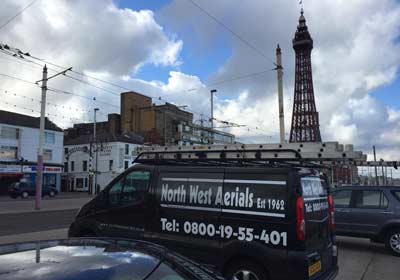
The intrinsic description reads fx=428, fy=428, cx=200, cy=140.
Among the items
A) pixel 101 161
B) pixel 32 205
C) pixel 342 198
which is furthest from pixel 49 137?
pixel 342 198

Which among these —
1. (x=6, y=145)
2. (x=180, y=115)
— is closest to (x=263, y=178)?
(x=6, y=145)

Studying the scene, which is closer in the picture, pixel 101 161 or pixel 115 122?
pixel 101 161

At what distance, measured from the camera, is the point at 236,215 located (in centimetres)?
584

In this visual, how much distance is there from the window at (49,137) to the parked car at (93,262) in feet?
209

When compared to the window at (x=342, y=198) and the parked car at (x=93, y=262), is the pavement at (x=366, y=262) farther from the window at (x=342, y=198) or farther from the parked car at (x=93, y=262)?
the parked car at (x=93, y=262)

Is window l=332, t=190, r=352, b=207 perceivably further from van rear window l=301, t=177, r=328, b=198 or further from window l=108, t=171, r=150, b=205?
window l=108, t=171, r=150, b=205

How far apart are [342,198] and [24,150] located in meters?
55.8

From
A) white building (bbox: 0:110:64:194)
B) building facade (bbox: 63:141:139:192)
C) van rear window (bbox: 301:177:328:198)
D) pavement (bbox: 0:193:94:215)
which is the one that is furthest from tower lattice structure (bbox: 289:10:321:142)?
van rear window (bbox: 301:177:328:198)

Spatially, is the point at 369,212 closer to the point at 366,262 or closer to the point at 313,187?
the point at 366,262

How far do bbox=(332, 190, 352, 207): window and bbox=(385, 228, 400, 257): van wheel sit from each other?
1262 mm

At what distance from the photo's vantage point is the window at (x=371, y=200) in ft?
35.2

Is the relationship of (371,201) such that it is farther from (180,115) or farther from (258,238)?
(180,115)

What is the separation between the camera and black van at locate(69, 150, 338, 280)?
5484 millimetres

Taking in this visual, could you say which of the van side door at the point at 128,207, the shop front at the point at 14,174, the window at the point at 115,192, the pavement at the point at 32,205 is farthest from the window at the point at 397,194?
A: the shop front at the point at 14,174
